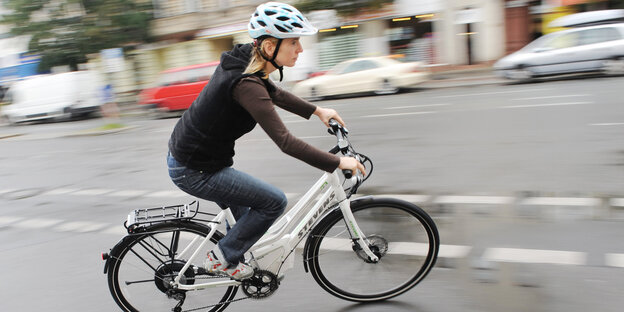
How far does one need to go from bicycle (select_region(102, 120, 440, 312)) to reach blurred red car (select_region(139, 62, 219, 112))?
15108 mm

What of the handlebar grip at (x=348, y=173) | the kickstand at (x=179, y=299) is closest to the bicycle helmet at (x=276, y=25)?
the handlebar grip at (x=348, y=173)

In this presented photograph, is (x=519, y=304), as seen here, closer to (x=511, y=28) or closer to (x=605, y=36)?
(x=605, y=36)

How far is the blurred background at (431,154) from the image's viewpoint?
3.79 m

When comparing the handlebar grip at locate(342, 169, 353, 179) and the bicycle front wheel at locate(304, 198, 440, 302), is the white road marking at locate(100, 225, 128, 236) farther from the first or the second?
the handlebar grip at locate(342, 169, 353, 179)

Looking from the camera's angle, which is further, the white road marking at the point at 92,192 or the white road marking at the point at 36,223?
the white road marking at the point at 92,192

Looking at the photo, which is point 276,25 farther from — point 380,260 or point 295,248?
point 380,260

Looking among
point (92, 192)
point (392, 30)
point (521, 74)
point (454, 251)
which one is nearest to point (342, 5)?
point (392, 30)

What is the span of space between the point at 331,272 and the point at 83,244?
9.42ft

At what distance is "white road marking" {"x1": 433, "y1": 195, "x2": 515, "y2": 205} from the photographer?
5.28 m

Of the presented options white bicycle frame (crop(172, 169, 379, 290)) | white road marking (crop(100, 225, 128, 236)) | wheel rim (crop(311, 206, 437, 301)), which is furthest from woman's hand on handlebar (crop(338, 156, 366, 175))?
white road marking (crop(100, 225, 128, 236))

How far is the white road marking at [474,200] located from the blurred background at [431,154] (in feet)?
0.11

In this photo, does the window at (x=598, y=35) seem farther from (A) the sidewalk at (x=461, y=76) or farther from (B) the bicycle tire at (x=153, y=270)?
(B) the bicycle tire at (x=153, y=270)

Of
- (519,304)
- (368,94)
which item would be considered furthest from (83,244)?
(368,94)

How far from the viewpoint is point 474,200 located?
5.39 meters
